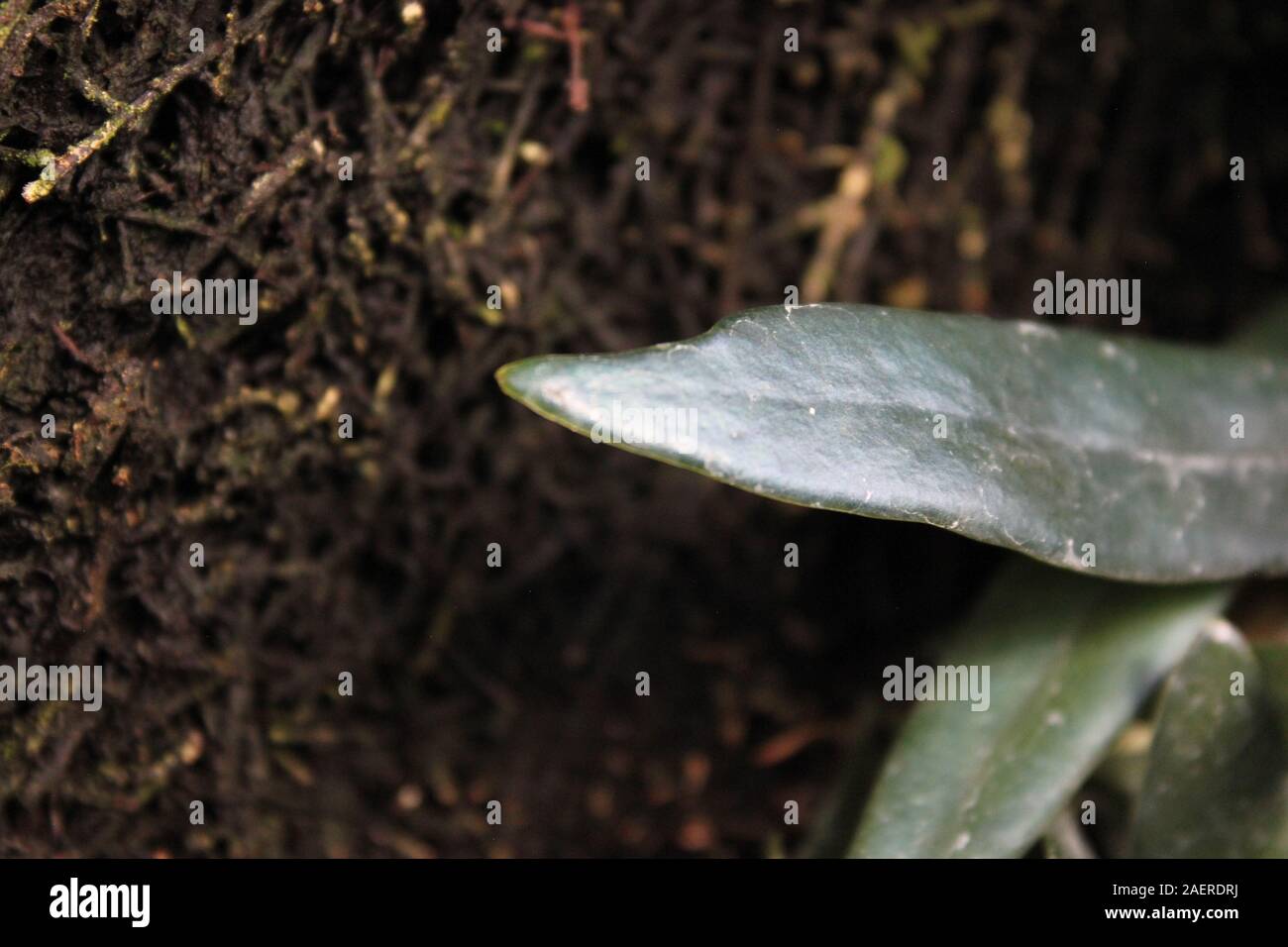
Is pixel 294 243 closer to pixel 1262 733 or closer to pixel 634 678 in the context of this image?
pixel 634 678

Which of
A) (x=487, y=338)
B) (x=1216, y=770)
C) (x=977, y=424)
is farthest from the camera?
(x=487, y=338)

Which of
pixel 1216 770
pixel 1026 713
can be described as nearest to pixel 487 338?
pixel 1026 713

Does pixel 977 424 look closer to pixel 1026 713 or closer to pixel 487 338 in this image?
pixel 1026 713

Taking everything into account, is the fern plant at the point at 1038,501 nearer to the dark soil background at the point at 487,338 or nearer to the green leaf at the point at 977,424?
the green leaf at the point at 977,424

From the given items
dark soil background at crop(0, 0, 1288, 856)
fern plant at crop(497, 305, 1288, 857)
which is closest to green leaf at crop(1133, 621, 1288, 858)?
fern plant at crop(497, 305, 1288, 857)

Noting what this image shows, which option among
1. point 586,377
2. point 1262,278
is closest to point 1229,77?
point 1262,278

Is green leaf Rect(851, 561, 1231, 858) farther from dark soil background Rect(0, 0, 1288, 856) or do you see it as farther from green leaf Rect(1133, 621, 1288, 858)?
dark soil background Rect(0, 0, 1288, 856)
